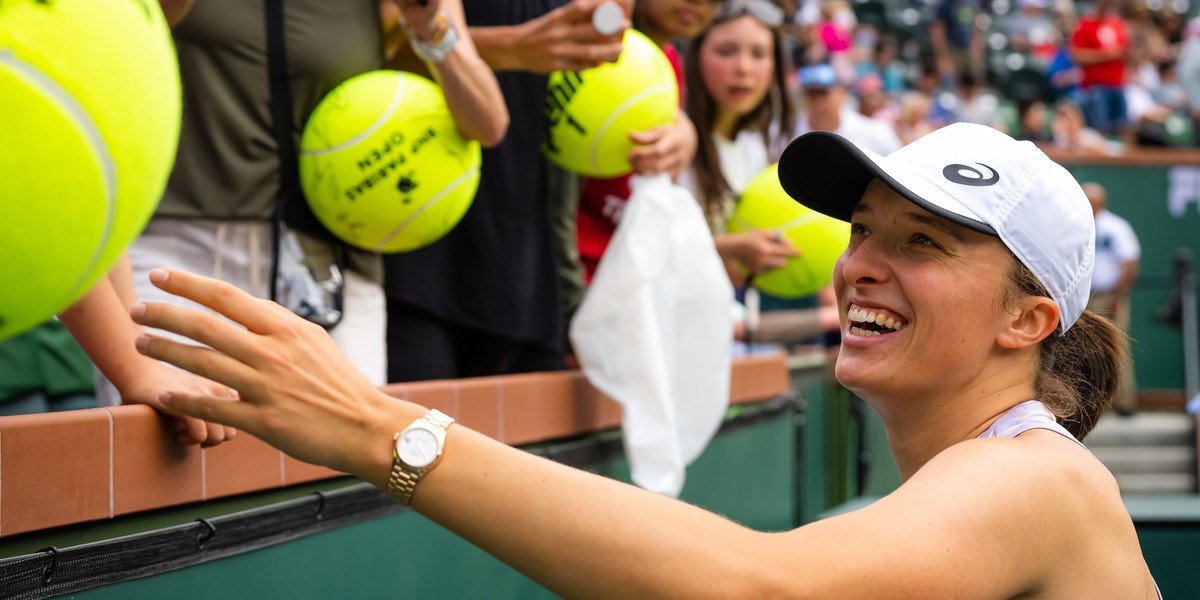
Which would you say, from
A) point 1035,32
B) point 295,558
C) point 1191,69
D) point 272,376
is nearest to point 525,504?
point 272,376

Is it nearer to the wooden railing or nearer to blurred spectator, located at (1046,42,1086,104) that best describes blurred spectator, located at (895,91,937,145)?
blurred spectator, located at (1046,42,1086,104)

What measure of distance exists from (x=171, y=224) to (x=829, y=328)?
6315 mm

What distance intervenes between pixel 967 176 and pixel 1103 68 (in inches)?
661

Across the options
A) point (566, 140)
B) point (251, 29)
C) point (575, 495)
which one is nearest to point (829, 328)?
Answer: point (566, 140)

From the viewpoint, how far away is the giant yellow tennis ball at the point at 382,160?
2951 mm

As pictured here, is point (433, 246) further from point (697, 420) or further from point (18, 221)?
point (18, 221)

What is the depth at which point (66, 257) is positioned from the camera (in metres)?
1.35

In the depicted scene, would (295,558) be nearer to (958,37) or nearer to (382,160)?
(382,160)

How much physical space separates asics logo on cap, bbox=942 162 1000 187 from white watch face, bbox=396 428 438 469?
2.87 ft

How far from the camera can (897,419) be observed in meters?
2.08

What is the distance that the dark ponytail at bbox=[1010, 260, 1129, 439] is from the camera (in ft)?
6.85

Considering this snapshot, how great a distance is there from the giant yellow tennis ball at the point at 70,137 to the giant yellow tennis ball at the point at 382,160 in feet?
4.95

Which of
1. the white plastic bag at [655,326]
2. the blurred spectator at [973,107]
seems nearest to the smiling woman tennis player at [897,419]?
the white plastic bag at [655,326]

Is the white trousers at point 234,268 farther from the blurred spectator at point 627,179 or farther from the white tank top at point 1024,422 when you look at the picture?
the blurred spectator at point 627,179
